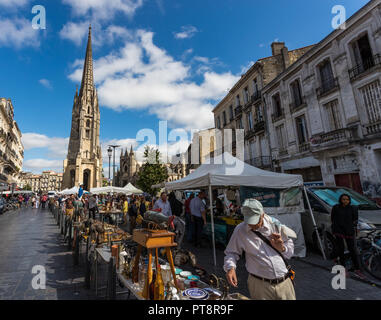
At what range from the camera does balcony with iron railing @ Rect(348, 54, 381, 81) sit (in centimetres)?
1042

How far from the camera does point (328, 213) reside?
18.4ft

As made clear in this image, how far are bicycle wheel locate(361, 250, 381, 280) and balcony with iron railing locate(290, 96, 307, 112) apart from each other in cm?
1232

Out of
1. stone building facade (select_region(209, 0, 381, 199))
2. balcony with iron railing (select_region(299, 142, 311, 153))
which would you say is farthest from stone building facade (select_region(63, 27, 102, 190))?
balcony with iron railing (select_region(299, 142, 311, 153))

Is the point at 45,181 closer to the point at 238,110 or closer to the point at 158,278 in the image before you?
the point at 238,110

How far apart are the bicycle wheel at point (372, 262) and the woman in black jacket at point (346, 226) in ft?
0.51

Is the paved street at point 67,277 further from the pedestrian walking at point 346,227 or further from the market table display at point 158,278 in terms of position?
the market table display at point 158,278

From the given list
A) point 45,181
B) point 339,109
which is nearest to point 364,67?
point 339,109

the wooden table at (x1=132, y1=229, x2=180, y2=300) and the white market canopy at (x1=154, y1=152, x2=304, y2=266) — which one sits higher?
the white market canopy at (x1=154, y1=152, x2=304, y2=266)

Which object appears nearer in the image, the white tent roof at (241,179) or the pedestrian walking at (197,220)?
the white tent roof at (241,179)

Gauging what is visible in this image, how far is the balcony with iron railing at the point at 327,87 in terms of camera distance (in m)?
12.4

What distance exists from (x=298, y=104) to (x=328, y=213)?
11.9 meters

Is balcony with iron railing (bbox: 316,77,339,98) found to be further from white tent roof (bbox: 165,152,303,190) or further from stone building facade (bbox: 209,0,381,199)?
white tent roof (bbox: 165,152,303,190)

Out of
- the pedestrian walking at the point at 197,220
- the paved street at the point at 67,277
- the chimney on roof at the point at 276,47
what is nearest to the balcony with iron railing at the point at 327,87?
the chimney on roof at the point at 276,47
